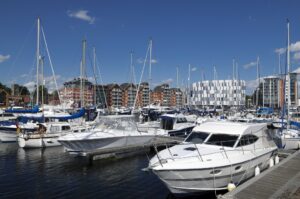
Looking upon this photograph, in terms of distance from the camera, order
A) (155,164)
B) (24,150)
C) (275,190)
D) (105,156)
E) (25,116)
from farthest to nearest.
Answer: (25,116), (24,150), (105,156), (155,164), (275,190)

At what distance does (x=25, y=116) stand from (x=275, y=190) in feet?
104

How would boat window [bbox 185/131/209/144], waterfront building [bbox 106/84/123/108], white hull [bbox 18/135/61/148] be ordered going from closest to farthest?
boat window [bbox 185/131/209/144] < white hull [bbox 18/135/61/148] < waterfront building [bbox 106/84/123/108]

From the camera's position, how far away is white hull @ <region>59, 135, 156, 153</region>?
2125 centimetres

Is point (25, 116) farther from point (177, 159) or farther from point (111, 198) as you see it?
point (177, 159)

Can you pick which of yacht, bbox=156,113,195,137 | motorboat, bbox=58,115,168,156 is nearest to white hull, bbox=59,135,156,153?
motorboat, bbox=58,115,168,156

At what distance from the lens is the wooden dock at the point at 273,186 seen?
994 cm

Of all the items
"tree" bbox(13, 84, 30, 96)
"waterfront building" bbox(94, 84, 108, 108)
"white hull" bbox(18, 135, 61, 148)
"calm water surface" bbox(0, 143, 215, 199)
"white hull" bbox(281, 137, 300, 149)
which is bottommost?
"calm water surface" bbox(0, 143, 215, 199)

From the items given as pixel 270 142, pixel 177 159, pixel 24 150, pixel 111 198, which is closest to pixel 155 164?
pixel 177 159

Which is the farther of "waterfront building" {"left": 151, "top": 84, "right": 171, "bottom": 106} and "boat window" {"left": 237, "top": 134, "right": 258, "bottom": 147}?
"waterfront building" {"left": 151, "top": 84, "right": 171, "bottom": 106}

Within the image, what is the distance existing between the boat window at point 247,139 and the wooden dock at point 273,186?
5.40 feet

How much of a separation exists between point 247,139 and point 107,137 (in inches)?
451

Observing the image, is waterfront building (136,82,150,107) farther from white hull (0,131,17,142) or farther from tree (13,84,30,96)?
tree (13,84,30,96)

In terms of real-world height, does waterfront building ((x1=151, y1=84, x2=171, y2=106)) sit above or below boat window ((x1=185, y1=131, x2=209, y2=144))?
above

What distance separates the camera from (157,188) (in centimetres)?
1486
